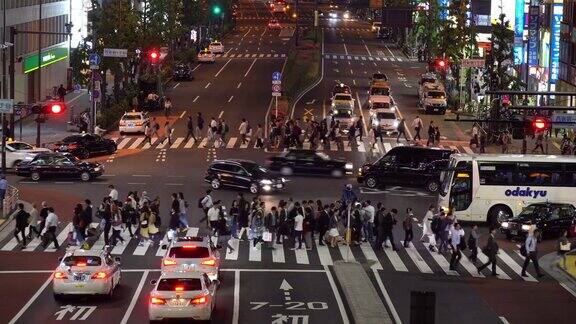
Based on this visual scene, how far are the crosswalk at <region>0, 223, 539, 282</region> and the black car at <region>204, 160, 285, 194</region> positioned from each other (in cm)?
996

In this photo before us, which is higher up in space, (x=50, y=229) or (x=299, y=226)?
(x=299, y=226)

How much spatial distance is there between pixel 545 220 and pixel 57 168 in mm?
22498

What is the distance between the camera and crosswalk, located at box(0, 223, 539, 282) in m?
40.6

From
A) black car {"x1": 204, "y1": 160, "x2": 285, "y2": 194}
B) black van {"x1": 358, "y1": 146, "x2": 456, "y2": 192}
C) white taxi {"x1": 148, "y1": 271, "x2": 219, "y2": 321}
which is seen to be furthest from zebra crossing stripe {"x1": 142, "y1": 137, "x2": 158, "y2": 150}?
white taxi {"x1": 148, "y1": 271, "x2": 219, "y2": 321}

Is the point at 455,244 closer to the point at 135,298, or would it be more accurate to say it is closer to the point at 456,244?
the point at 456,244

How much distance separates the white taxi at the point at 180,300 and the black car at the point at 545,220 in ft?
59.2

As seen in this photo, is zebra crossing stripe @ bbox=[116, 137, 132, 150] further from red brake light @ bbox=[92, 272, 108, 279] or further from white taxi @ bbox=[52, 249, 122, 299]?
red brake light @ bbox=[92, 272, 108, 279]

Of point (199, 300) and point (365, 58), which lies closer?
point (199, 300)

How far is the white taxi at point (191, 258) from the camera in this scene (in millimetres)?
35219

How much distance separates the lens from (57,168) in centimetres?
5797

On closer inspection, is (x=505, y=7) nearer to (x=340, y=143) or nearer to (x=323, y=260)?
(x=340, y=143)

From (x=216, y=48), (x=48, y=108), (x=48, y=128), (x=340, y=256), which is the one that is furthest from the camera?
(x=216, y=48)

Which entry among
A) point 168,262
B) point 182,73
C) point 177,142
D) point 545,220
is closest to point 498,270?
point 545,220

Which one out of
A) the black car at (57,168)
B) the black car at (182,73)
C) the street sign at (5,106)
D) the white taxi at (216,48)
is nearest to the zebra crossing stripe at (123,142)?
the black car at (57,168)
